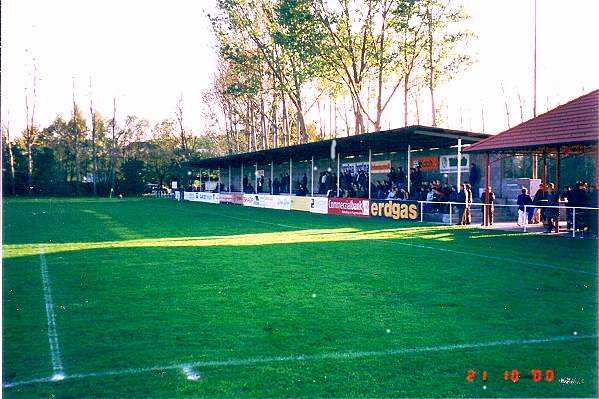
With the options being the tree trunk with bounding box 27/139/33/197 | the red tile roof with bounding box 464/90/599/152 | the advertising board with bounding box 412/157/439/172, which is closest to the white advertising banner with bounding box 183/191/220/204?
the tree trunk with bounding box 27/139/33/197

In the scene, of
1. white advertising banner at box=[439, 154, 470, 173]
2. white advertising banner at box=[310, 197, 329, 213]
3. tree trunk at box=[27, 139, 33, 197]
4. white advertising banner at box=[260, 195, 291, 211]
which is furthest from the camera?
tree trunk at box=[27, 139, 33, 197]

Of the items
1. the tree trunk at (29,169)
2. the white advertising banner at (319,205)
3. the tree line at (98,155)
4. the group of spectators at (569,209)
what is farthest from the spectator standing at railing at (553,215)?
the tree trunk at (29,169)

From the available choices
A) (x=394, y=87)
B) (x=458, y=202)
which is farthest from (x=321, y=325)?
(x=394, y=87)

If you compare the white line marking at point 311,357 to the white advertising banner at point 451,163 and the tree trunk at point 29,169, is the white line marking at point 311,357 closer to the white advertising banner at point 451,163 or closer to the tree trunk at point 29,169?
the white advertising banner at point 451,163

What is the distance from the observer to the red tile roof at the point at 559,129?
58.9 feet

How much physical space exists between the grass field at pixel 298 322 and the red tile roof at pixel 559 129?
567 centimetres

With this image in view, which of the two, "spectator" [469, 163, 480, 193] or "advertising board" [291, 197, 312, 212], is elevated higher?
"spectator" [469, 163, 480, 193]

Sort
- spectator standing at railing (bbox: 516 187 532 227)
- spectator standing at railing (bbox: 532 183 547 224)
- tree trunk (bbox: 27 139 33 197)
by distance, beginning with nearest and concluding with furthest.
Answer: spectator standing at railing (bbox: 516 187 532 227), spectator standing at railing (bbox: 532 183 547 224), tree trunk (bbox: 27 139 33 197)

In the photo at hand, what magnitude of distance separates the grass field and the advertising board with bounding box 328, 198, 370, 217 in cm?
1329

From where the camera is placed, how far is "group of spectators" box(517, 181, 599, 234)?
17895mm

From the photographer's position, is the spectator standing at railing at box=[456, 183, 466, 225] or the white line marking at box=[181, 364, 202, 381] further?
the spectator standing at railing at box=[456, 183, 466, 225]

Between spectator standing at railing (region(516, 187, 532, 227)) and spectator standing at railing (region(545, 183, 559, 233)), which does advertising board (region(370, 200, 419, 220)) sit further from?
spectator standing at railing (region(545, 183, 559, 233))

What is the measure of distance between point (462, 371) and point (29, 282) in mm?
7734
